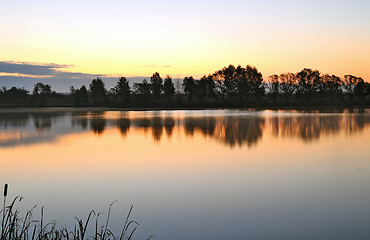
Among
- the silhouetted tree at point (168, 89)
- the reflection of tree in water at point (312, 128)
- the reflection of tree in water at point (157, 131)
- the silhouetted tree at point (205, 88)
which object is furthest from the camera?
the silhouetted tree at point (168, 89)

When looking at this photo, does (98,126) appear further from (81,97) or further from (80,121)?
(81,97)

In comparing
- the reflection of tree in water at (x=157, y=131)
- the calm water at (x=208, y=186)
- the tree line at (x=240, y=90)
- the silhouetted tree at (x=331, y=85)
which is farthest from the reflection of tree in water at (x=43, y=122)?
the silhouetted tree at (x=331, y=85)

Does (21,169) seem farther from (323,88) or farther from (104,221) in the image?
(323,88)

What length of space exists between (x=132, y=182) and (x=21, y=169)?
151 inches

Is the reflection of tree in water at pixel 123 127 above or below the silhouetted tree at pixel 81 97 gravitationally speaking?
below

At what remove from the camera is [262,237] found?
5344 mm

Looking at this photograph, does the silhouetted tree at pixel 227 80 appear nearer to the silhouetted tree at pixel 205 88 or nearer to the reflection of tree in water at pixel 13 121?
the silhouetted tree at pixel 205 88

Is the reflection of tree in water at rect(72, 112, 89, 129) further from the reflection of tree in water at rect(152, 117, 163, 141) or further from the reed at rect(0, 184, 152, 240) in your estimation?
the reed at rect(0, 184, 152, 240)

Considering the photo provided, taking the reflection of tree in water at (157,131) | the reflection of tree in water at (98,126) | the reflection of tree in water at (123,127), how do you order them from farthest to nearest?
the reflection of tree in water at (98,126)
the reflection of tree in water at (123,127)
the reflection of tree in water at (157,131)

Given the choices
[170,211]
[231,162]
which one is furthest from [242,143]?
[170,211]

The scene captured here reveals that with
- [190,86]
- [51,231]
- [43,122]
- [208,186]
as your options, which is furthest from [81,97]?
[51,231]

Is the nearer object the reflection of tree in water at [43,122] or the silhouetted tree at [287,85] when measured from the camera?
the reflection of tree in water at [43,122]

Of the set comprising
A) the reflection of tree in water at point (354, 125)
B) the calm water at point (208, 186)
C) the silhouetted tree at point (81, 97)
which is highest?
the silhouetted tree at point (81, 97)

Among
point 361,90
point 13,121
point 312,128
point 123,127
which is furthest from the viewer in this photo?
point 361,90
